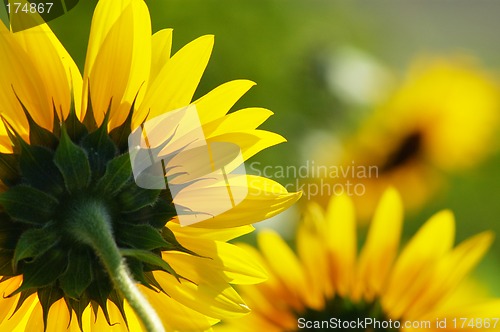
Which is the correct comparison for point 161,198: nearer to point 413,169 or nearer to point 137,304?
point 137,304

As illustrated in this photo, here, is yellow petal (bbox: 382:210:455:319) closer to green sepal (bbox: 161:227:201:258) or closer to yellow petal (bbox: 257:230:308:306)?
yellow petal (bbox: 257:230:308:306)

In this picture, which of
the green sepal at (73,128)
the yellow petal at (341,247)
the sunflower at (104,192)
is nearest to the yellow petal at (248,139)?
the sunflower at (104,192)

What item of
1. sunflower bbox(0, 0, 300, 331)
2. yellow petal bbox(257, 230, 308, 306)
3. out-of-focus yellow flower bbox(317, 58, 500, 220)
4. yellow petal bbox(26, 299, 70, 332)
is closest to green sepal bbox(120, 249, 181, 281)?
sunflower bbox(0, 0, 300, 331)

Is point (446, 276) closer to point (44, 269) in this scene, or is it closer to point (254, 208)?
point (254, 208)

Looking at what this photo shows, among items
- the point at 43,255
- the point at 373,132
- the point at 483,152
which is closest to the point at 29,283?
the point at 43,255

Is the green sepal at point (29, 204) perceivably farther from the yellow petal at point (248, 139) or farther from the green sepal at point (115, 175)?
the yellow petal at point (248, 139)

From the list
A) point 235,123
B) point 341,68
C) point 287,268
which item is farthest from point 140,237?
point 341,68

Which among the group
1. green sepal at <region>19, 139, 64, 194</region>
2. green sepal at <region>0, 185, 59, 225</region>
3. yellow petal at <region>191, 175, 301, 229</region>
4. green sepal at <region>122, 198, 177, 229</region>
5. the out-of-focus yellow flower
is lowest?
the out-of-focus yellow flower
